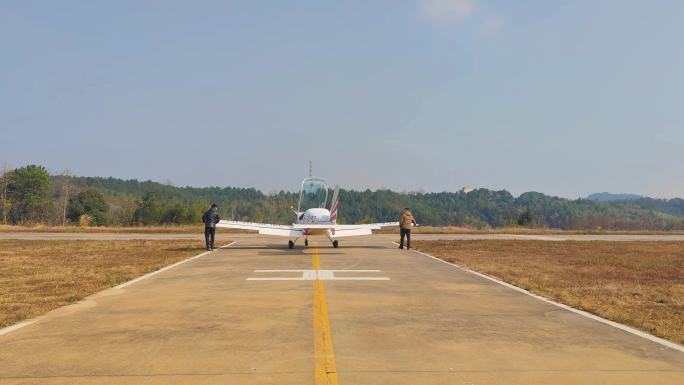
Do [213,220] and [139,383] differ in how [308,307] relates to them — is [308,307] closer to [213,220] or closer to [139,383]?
[139,383]

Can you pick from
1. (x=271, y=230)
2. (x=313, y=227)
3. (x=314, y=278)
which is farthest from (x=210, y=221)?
(x=314, y=278)

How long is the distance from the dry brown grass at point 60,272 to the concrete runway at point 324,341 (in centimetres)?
69

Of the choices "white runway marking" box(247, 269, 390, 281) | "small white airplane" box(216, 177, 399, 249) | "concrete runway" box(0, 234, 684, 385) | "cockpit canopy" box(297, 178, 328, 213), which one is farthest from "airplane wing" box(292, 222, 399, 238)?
"concrete runway" box(0, 234, 684, 385)

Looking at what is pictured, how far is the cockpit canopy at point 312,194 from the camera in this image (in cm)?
3058

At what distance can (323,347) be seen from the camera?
6.98 metres

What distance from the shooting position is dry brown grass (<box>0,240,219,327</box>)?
10.8 metres

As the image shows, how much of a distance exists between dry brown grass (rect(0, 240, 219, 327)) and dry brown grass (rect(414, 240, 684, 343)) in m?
9.90

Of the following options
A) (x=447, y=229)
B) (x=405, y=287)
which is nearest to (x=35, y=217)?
(x=447, y=229)

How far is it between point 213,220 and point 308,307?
627 inches

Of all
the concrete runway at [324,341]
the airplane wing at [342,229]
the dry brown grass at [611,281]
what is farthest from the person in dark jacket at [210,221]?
the concrete runway at [324,341]

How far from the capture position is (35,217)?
87.4 metres

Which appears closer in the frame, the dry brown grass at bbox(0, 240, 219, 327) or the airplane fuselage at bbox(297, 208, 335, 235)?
the dry brown grass at bbox(0, 240, 219, 327)

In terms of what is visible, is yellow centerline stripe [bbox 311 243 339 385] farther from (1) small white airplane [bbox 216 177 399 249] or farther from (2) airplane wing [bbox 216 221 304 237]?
(2) airplane wing [bbox 216 221 304 237]

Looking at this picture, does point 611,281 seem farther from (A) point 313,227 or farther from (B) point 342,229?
(B) point 342,229
